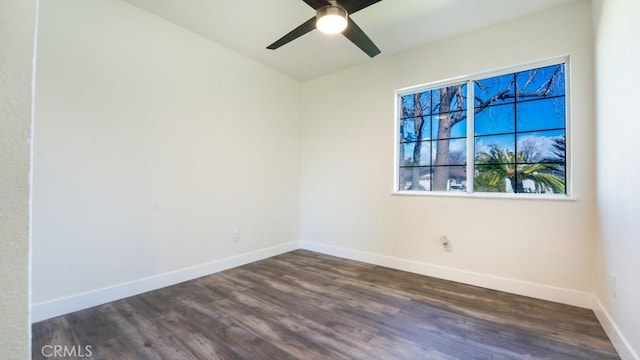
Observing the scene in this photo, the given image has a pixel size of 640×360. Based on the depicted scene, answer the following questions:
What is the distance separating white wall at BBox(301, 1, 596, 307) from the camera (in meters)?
2.32

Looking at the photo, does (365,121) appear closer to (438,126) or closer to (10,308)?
(438,126)

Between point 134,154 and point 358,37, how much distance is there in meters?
2.27

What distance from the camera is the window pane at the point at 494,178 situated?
2.71 metres

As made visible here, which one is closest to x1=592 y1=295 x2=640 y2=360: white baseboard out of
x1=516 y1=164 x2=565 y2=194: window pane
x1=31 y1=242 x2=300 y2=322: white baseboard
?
x1=516 y1=164 x2=565 y2=194: window pane

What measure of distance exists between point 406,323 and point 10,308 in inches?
84.4

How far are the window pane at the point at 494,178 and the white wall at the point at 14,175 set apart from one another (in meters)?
3.25

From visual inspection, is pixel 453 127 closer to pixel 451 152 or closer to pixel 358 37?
pixel 451 152

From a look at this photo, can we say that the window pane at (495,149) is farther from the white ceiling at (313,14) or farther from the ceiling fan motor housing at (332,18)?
the ceiling fan motor housing at (332,18)

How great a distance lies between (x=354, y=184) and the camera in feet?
12.1

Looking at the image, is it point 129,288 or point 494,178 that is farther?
point 494,178

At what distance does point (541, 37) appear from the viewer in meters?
2.48

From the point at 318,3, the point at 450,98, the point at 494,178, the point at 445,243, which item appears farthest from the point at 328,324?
the point at 450,98

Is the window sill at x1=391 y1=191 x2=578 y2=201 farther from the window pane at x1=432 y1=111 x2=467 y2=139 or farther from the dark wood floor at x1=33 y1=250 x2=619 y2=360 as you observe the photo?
the dark wood floor at x1=33 y1=250 x2=619 y2=360

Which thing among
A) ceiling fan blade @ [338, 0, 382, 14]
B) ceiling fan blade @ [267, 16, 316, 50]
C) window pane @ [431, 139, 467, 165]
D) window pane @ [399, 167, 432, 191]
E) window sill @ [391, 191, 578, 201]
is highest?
ceiling fan blade @ [338, 0, 382, 14]
